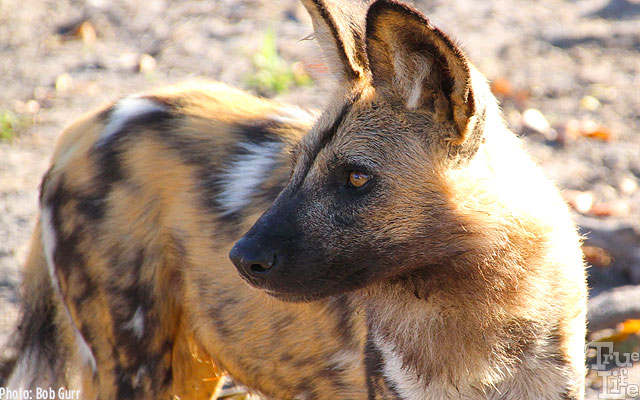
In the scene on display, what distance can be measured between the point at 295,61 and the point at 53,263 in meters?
2.77

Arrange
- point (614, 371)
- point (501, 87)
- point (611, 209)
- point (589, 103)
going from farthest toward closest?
point (501, 87) < point (589, 103) < point (611, 209) < point (614, 371)

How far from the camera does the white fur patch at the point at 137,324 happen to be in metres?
2.35

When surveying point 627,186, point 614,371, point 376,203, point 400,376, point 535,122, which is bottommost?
point 614,371

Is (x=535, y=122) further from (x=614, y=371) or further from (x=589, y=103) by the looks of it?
(x=614, y=371)

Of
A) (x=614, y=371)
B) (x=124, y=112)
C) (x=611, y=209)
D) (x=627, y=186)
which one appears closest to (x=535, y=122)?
(x=627, y=186)

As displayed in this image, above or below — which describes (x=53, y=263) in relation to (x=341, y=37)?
below

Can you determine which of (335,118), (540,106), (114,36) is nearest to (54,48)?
(114,36)

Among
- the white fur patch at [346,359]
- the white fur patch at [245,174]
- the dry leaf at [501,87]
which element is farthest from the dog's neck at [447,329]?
the dry leaf at [501,87]

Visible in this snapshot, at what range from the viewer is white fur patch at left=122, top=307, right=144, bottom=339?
2348 mm

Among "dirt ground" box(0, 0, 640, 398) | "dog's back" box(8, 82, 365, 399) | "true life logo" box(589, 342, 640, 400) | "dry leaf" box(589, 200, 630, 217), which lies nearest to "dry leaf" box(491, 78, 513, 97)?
"dirt ground" box(0, 0, 640, 398)

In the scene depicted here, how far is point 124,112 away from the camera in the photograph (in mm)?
2518

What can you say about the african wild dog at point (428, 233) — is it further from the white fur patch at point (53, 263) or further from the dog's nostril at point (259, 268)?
the white fur patch at point (53, 263)

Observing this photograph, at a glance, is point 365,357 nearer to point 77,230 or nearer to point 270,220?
point 270,220

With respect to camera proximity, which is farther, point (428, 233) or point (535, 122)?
point (535, 122)
